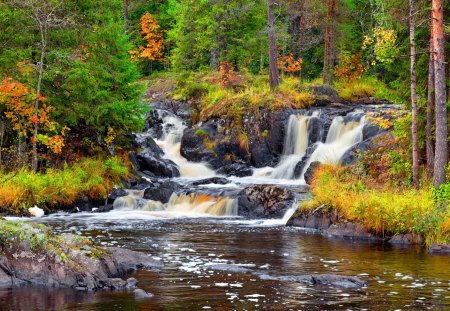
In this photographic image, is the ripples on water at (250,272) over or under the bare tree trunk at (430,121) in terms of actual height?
under

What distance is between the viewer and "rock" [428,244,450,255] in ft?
55.1

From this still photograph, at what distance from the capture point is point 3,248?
13.0 metres

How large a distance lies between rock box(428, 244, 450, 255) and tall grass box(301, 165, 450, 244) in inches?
19.1

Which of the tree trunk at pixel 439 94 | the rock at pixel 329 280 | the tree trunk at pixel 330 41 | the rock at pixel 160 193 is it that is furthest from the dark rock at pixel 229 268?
the tree trunk at pixel 330 41

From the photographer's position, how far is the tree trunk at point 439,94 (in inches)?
778

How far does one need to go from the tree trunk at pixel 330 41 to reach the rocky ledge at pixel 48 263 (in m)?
29.8

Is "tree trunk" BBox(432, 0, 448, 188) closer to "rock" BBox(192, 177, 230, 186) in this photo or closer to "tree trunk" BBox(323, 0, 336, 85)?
"rock" BBox(192, 177, 230, 186)

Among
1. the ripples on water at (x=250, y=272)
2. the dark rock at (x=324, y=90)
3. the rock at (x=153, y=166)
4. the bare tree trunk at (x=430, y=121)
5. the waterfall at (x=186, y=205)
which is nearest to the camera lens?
the ripples on water at (x=250, y=272)

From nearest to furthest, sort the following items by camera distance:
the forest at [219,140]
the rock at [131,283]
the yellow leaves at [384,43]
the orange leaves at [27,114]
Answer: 1. the rock at [131,283]
2. the forest at [219,140]
3. the yellow leaves at [384,43]
4. the orange leaves at [27,114]

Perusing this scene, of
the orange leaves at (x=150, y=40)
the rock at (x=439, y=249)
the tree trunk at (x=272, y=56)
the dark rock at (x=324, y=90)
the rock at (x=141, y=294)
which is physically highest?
the orange leaves at (x=150, y=40)

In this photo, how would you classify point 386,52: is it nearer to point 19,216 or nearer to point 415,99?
point 415,99

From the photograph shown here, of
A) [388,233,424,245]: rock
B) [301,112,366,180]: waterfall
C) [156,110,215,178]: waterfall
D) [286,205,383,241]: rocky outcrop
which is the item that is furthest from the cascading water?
[388,233,424,245]: rock

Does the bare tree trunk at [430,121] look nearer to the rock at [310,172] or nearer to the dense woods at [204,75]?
the dense woods at [204,75]

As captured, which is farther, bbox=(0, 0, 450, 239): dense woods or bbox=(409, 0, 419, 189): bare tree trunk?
bbox=(0, 0, 450, 239): dense woods
